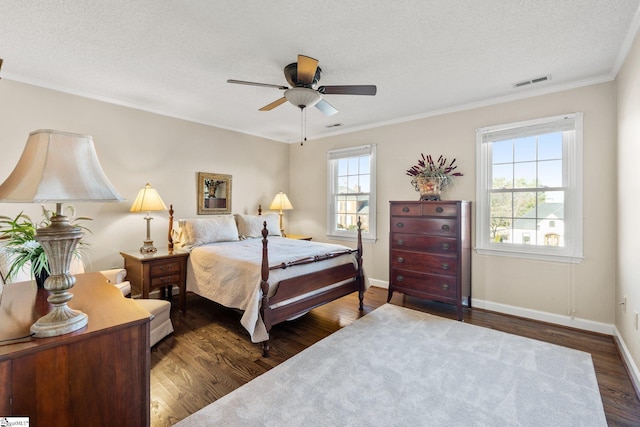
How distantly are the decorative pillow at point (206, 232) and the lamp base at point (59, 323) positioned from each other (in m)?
2.60

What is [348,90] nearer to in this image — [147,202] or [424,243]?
[424,243]

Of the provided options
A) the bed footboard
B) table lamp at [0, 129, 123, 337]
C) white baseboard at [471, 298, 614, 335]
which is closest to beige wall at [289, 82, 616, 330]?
white baseboard at [471, 298, 614, 335]

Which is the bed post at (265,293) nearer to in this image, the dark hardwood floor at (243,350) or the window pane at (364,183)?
the dark hardwood floor at (243,350)

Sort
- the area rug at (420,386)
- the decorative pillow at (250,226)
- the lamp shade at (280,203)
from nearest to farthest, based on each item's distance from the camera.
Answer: the area rug at (420,386), the decorative pillow at (250,226), the lamp shade at (280,203)

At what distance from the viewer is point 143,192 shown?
362cm

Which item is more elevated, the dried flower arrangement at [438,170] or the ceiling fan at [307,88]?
the ceiling fan at [307,88]

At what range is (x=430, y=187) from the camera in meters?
3.76

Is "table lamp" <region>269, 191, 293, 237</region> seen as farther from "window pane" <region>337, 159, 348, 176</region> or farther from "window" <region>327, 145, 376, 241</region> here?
"window pane" <region>337, 159, 348, 176</region>

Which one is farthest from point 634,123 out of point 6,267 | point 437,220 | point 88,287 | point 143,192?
point 143,192

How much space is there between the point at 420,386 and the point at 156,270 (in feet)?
9.64

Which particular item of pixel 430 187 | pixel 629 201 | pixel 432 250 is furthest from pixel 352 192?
pixel 629 201

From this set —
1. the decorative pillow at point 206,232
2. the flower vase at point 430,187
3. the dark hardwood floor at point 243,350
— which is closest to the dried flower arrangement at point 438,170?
the flower vase at point 430,187

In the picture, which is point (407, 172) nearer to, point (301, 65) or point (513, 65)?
point (513, 65)

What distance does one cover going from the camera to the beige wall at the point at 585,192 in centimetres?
291
